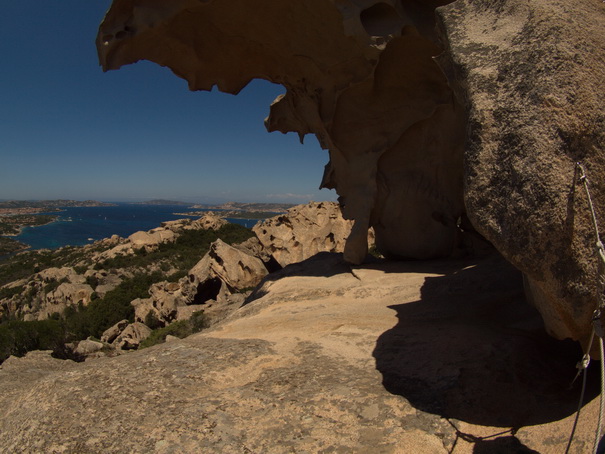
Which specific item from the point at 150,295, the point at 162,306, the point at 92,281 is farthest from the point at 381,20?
the point at 92,281

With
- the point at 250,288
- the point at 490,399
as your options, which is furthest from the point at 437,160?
the point at 250,288

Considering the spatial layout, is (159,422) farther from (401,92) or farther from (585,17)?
(401,92)

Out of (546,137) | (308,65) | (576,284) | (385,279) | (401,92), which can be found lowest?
(385,279)

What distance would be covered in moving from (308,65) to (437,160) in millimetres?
3214

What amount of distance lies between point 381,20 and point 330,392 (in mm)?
5838

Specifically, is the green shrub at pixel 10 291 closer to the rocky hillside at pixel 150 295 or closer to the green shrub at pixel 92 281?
the rocky hillside at pixel 150 295

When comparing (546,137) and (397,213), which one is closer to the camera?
(546,137)

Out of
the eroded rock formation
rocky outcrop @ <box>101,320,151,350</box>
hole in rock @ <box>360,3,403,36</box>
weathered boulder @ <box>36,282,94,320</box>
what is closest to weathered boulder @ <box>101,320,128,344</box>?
rocky outcrop @ <box>101,320,151,350</box>

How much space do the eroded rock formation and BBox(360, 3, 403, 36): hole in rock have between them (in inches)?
0.9

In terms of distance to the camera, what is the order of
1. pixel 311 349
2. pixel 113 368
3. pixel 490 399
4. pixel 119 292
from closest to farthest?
pixel 490 399 → pixel 113 368 → pixel 311 349 → pixel 119 292

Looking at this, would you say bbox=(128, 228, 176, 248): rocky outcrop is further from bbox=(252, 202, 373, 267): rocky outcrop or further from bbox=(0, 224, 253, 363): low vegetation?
bbox=(252, 202, 373, 267): rocky outcrop

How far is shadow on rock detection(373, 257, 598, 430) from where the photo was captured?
3.04 meters

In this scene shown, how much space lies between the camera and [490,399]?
3.14 metres

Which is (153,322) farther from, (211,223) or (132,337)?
(211,223)
